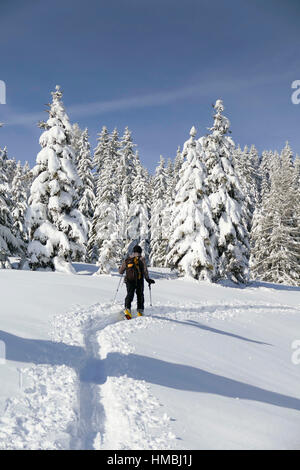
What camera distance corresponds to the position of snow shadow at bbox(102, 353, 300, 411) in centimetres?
582

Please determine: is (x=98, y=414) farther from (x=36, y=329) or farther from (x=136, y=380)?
(x=36, y=329)

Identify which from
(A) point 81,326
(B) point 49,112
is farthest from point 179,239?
(A) point 81,326

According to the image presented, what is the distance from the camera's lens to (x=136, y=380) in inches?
225

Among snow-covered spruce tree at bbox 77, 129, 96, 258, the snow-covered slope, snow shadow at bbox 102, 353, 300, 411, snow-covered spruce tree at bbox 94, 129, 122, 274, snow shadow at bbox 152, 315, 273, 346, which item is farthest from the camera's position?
snow-covered spruce tree at bbox 77, 129, 96, 258

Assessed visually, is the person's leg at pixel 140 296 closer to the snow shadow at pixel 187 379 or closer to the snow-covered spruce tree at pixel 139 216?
the snow shadow at pixel 187 379

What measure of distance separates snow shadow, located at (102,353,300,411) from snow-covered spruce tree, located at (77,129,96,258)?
30.4 metres

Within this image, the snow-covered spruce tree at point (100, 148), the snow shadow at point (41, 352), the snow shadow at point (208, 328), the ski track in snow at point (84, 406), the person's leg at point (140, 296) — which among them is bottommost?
the snow shadow at point (208, 328)

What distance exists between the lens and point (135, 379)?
227 inches

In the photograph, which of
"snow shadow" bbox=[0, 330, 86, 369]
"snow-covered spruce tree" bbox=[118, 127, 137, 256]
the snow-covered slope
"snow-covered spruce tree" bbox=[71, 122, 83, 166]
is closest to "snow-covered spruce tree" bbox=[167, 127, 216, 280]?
"snow-covered spruce tree" bbox=[71, 122, 83, 166]

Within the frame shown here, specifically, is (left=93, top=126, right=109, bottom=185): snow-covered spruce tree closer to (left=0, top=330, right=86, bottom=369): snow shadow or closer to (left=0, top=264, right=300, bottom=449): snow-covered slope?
(left=0, top=264, right=300, bottom=449): snow-covered slope

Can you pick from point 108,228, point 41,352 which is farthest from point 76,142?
point 41,352

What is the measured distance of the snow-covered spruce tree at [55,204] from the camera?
20234 millimetres

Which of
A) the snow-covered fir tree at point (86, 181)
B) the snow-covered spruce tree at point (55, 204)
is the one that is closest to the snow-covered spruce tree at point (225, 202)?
the snow-covered spruce tree at point (55, 204)

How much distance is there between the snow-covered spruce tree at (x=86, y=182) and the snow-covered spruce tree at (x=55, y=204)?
14.7 m
